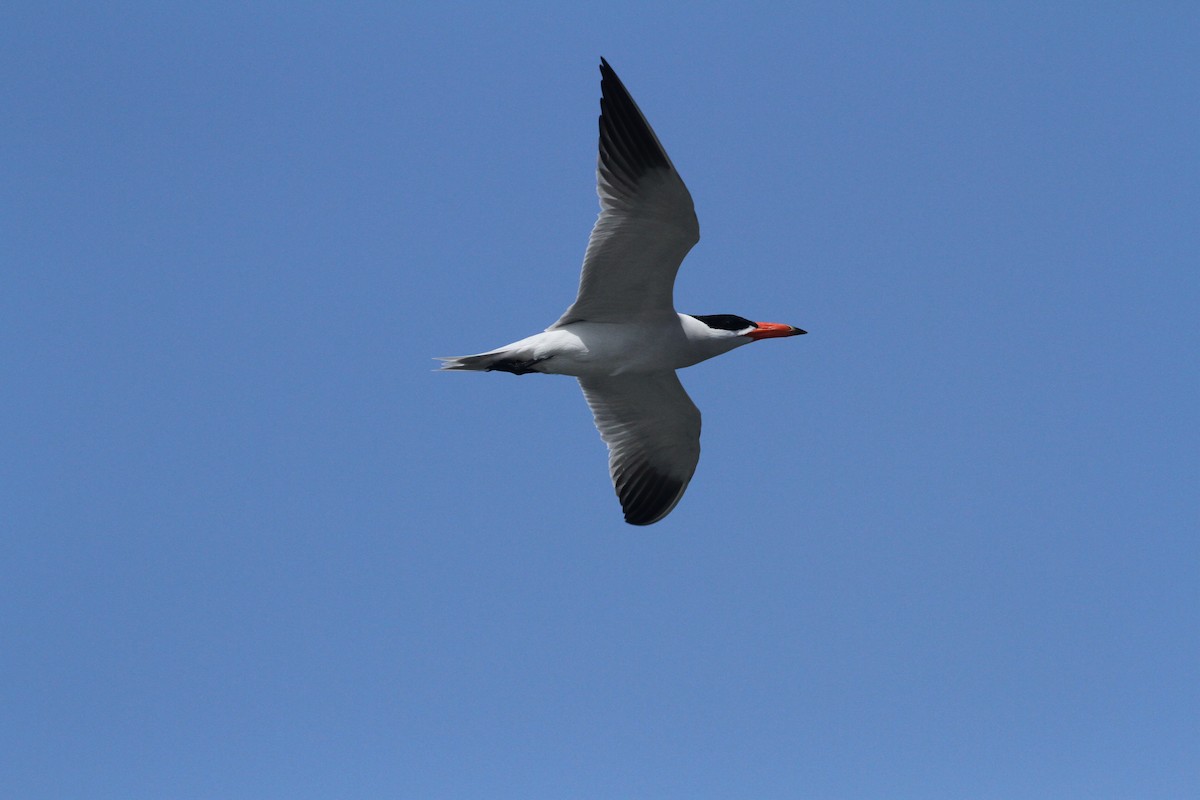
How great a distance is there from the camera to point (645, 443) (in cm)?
1424

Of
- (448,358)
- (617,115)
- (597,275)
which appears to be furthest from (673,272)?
(448,358)

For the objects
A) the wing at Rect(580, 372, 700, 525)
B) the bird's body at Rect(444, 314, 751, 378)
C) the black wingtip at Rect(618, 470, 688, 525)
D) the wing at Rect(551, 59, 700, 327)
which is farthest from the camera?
the black wingtip at Rect(618, 470, 688, 525)

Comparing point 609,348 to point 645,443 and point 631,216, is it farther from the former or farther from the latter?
point 645,443

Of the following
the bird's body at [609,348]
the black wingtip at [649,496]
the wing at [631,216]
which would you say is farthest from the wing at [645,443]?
the wing at [631,216]

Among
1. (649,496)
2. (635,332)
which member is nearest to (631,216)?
(635,332)

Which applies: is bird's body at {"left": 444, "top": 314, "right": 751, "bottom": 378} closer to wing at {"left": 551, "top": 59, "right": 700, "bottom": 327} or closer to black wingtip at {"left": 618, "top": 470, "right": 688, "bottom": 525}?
wing at {"left": 551, "top": 59, "right": 700, "bottom": 327}

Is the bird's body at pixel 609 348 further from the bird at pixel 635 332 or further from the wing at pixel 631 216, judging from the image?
the wing at pixel 631 216

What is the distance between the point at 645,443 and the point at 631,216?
3407 millimetres

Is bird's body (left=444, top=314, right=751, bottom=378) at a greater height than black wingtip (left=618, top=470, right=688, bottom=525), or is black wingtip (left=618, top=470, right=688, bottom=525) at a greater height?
bird's body (left=444, top=314, right=751, bottom=378)

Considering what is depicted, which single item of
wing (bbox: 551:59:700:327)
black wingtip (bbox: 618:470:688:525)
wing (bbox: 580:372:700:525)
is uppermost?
wing (bbox: 551:59:700:327)

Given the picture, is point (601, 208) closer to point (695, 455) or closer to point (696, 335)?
point (696, 335)

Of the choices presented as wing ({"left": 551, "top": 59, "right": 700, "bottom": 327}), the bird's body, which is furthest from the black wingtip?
wing ({"left": 551, "top": 59, "right": 700, "bottom": 327})

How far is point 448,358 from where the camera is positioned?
A: 12.4m

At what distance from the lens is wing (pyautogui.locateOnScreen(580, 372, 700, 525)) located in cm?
1397
